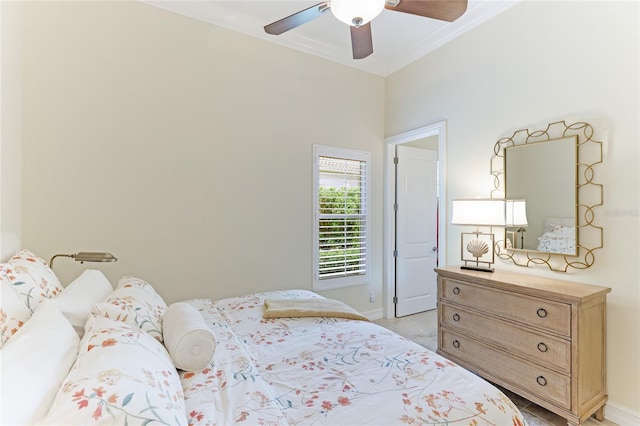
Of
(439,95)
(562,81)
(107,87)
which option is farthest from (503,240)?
(107,87)

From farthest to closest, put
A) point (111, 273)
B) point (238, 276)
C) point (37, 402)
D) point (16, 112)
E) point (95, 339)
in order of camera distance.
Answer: point (238, 276) → point (111, 273) → point (16, 112) → point (95, 339) → point (37, 402)

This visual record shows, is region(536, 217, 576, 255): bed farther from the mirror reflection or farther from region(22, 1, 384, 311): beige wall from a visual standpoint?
region(22, 1, 384, 311): beige wall

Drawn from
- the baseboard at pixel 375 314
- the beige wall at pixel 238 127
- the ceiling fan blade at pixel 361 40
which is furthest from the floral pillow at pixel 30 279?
the baseboard at pixel 375 314

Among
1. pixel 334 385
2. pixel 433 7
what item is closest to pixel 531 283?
pixel 334 385

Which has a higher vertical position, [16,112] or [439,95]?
[439,95]

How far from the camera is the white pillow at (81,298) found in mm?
1282

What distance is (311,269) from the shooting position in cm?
337

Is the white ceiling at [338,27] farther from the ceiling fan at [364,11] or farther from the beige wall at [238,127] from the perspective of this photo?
the ceiling fan at [364,11]

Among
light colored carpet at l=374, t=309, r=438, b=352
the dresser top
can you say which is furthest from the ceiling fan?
light colored carpet at l=374, t=309, r=438, b=352

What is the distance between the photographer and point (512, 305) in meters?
2.13

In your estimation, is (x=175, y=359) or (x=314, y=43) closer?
(x=175, y=359)

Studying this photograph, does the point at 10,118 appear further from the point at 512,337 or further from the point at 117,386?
the point at 512,337

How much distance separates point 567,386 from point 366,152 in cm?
284

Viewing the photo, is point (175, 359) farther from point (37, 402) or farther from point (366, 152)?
point (366, 152)
